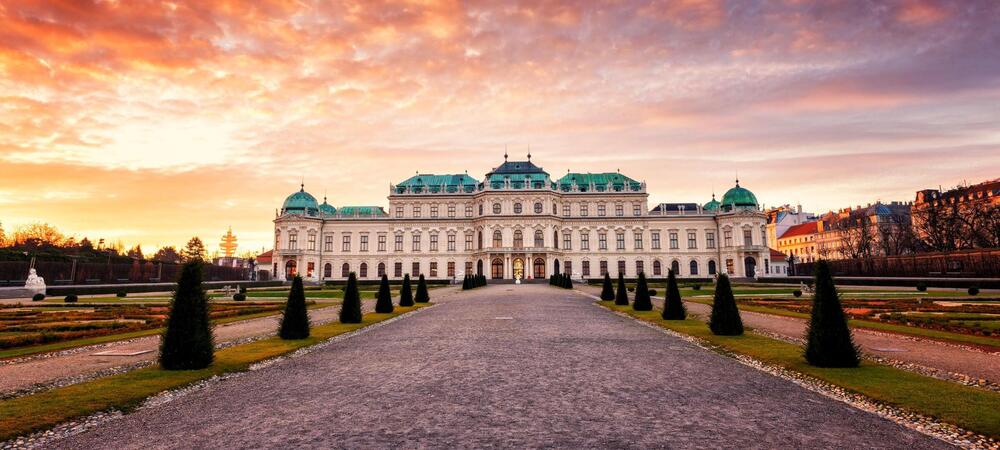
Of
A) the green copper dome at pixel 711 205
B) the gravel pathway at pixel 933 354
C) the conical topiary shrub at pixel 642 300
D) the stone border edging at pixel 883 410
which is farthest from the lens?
the green copper dome at pixel 711 205

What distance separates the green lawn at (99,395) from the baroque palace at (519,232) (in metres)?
62.6

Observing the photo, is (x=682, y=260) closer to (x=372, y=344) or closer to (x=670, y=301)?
(x=670, y=301)

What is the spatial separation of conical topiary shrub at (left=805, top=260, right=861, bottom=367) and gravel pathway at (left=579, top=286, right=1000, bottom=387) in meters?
1.31

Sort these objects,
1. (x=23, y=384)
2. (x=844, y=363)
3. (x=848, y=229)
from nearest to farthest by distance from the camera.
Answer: (x=23, y=384) → (x=844, y=363) → (x=848, y=229)

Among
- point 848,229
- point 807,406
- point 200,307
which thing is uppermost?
point 848,229

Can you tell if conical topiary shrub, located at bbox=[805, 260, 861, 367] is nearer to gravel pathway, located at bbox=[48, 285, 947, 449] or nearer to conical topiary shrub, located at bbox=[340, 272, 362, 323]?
gravel pathway, located at bbox=[48, 285, 947, 449]

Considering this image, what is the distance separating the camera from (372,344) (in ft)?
42.8

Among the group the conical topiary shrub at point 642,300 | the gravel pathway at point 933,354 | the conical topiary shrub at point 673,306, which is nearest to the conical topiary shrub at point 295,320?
the conical topiary shrub at point 673,306

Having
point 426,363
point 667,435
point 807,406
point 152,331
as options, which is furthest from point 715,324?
point 152,331

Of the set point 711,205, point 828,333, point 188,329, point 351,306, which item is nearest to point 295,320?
point 351,306

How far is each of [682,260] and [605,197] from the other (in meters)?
14.5

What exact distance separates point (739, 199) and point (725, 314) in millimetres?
68219

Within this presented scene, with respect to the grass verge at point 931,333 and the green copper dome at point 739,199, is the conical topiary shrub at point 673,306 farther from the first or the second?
the green copper dome at point 739,199

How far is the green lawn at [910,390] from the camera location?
6145mm
